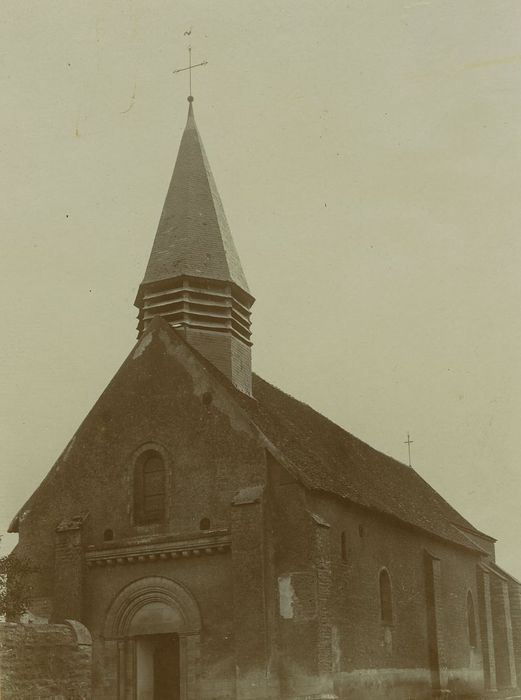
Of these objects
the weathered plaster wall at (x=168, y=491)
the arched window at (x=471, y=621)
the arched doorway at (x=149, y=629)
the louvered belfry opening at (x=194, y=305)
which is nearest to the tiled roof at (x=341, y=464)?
the weathered plaster wall at (x=168, y=491)

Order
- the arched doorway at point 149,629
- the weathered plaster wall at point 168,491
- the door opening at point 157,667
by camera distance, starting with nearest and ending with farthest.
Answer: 1. the arched doorway at point 149,629
2. the weathered plaster wall at point 168,491
3. the door opening at point 157,667

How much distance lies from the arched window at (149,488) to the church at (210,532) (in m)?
0.04

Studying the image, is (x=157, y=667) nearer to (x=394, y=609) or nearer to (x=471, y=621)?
(x=394, y=609)

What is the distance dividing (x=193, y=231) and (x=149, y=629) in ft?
41.4

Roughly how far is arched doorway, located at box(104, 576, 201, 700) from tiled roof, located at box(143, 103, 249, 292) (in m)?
9.74

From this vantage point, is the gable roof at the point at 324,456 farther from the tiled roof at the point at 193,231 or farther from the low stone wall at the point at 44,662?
the low stone wall at the point at 44,662

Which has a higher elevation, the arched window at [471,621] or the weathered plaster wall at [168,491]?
the weathered plaster wall at [168,491]

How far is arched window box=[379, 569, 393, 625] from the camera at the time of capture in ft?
94.2

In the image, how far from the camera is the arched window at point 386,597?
28.7 metres

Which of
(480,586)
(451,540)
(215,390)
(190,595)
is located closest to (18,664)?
(190,595)

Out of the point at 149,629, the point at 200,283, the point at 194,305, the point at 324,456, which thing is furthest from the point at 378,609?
the point at 200,283

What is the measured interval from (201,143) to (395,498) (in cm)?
1474

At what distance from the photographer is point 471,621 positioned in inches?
1492

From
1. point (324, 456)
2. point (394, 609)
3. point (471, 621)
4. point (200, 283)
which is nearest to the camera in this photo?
point (200, 283)
